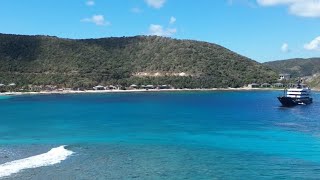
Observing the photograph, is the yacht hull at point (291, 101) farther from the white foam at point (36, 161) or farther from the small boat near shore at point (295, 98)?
the white foam at point (36, 161)

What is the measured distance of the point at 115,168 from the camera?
1453 inches

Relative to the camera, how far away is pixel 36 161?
39344 mm

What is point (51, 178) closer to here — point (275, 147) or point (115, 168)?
point (115, 168)

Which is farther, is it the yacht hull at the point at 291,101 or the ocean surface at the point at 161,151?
the yacht hull at the point at 291,101

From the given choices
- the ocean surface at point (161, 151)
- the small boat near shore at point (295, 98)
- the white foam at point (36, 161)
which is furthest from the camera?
the small boat near shore at point (295, 98)

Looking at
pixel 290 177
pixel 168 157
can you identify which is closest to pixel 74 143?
pixel 168 157

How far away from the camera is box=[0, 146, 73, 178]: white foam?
36.1 m

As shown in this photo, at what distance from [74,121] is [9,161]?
41.3 metres

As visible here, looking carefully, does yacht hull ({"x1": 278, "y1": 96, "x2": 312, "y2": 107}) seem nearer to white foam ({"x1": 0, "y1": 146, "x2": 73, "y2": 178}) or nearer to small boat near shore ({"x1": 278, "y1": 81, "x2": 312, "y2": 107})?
small boat near shore ({"x1": 278, "y1": 81, "x2": 312, "y2": 107})

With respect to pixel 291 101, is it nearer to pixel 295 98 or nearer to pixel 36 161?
pixel 295 98

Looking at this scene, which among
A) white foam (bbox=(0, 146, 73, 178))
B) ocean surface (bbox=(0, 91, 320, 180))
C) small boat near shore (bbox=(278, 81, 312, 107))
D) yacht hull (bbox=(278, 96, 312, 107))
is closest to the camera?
ocean surface (bbox=(0, 91, 320, 180))

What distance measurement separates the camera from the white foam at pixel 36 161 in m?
36.1

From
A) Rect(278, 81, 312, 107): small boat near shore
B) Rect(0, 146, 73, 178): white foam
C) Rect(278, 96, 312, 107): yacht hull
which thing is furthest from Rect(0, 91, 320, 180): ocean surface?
Rect(278, 81, 312, 107): small boat near shore

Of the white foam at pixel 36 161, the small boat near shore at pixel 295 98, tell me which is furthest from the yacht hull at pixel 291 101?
the white foam at pixel 36 161
